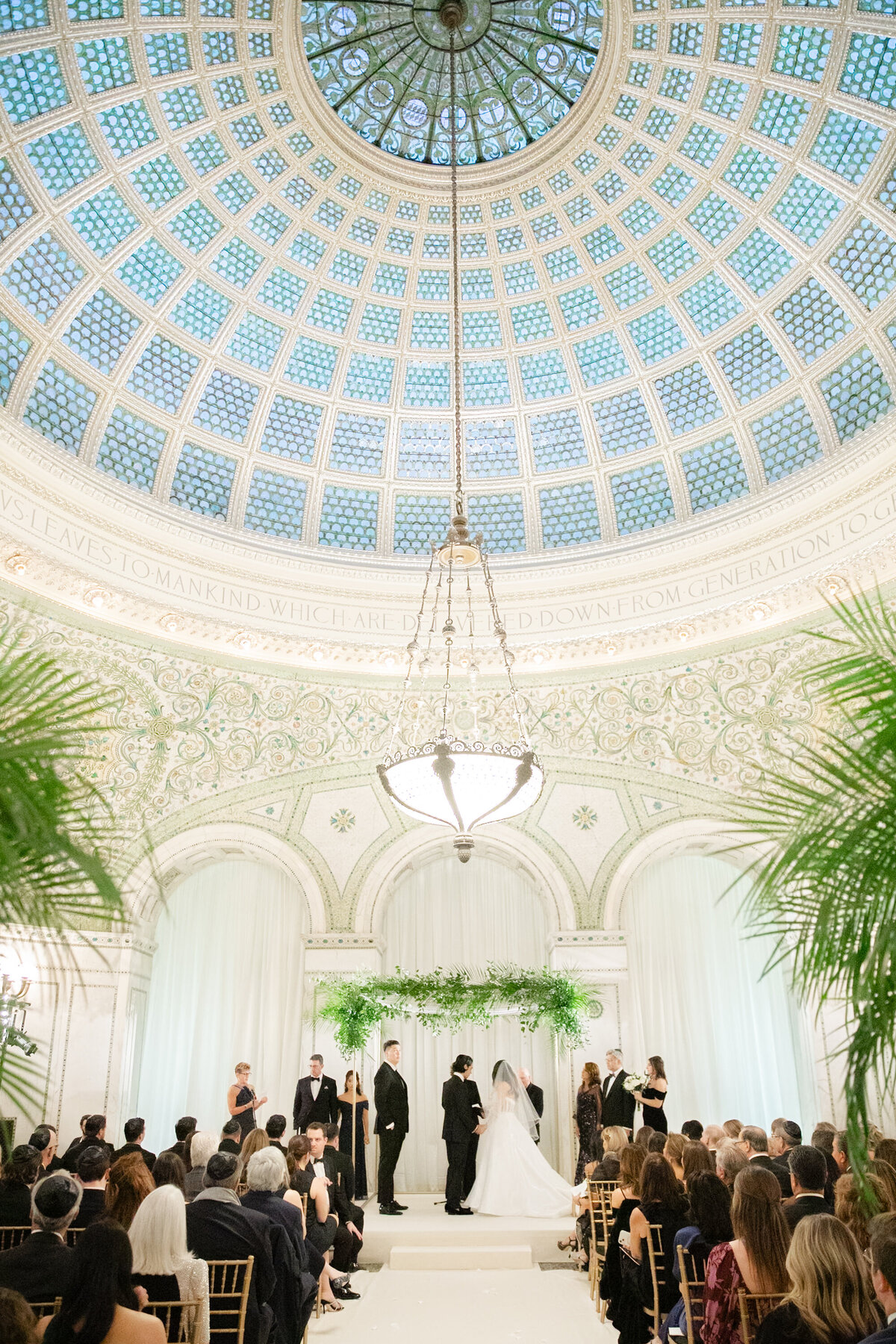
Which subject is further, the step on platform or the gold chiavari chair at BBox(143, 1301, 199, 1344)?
the step on platform

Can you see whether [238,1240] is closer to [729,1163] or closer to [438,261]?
[729,1163]

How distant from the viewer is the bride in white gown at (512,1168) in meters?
10.3

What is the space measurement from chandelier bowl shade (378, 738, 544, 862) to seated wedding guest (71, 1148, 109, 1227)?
3441 millimetres

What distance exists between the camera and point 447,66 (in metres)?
11.3

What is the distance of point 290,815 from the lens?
1263 centimetres

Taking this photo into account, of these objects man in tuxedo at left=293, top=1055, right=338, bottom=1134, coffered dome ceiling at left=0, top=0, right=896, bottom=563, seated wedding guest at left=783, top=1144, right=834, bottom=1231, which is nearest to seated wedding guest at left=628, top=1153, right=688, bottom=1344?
seated wedding guest at left=783, top=1144, right=834, bottom=1231

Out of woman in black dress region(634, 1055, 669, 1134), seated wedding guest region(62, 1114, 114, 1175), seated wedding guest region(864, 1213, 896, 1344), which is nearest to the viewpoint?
seated wedding guest region(864, 1213, 896, 1344)

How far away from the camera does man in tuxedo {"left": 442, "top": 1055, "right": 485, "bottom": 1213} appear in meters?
10.7

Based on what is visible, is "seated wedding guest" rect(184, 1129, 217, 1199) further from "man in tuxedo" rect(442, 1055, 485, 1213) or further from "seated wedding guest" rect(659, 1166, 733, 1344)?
"man in tuxedo" rect(442, 1055, 485, 1213)

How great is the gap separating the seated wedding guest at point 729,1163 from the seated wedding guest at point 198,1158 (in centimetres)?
307

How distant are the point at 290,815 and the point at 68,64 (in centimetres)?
Answer: 829

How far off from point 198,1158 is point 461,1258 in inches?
145

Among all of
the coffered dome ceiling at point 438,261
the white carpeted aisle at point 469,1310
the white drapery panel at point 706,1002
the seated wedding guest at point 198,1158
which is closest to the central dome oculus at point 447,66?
the coffered dome ceiling at point 438,261

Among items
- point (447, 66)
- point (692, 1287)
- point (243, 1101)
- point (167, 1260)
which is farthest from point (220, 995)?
point (447, 66)
